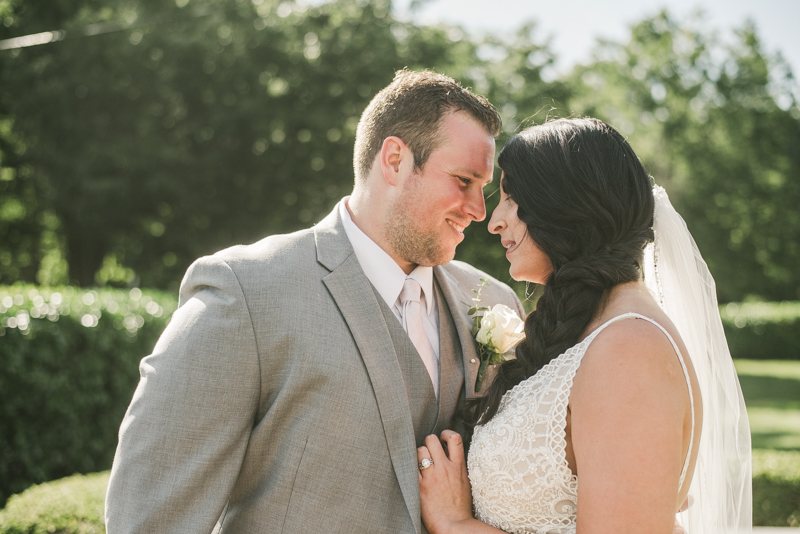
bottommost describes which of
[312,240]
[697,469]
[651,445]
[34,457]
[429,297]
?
[34,457]

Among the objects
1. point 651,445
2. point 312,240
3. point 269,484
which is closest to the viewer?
point 651,445

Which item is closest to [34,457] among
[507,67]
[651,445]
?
[651,445]

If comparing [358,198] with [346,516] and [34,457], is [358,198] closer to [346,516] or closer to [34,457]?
[346,516]

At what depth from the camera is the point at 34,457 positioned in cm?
622

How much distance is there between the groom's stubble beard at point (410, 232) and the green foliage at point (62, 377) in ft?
15.1

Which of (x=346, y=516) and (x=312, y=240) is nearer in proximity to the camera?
(x=346, y=516)

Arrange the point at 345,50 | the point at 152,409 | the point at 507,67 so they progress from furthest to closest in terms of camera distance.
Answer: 1. the point at 507,67
2. the point at 345,50
3. the point at 152,409

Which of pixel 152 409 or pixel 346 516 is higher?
pixel 152 409

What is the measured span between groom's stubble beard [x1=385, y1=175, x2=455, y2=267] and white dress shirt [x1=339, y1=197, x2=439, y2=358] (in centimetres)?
6

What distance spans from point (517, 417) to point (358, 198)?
3.95 ft

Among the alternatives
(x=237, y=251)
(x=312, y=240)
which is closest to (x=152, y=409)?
(x=237, y=251)

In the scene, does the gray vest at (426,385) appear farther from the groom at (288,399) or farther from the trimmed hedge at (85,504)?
the trimmed hedge at (85,504)

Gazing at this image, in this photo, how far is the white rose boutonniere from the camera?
2.65 m

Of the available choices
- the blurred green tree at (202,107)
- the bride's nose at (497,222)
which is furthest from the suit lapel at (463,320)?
the blurred green tree at (202,107)
